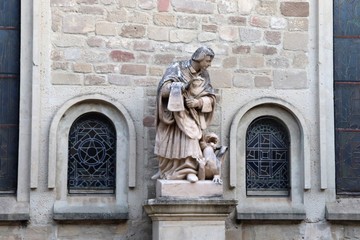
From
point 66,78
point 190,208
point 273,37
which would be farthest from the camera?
point 273,37

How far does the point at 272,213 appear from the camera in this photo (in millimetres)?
10422

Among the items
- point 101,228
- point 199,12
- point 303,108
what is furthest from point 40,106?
point 303,108

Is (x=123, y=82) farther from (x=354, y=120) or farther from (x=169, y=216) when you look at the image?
(x=354, y=120)

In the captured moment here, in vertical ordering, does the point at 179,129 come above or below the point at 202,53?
below

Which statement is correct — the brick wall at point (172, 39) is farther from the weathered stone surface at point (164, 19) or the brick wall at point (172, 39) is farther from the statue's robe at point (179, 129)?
the statue's robe at point (179, 129)

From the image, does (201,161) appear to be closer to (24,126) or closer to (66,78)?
(66,78)

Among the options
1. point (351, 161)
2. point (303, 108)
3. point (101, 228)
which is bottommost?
point (101, 228)

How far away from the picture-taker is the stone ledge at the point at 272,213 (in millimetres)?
10367

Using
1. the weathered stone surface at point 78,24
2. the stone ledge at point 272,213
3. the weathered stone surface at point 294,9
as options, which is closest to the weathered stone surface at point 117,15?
the weathered stone surface at point 78,24

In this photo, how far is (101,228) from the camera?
10.2 metres

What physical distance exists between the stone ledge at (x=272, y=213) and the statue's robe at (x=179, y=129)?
3.69 ft

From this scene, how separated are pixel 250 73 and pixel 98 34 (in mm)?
1958

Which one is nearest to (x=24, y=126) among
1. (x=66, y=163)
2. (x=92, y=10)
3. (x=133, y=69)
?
(x=66, y=163)

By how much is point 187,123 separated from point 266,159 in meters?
1.50
